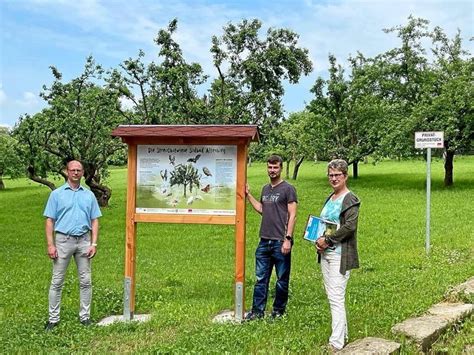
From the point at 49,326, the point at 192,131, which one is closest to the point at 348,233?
the point at 192,131

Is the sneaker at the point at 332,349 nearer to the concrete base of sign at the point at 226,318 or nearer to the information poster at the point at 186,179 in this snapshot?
the concrete base of sign at the point at 226,318

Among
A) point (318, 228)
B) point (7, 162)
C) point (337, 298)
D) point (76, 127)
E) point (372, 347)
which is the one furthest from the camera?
point (7, 162)

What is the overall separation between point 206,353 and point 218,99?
1854cm

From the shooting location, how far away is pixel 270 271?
6.44m

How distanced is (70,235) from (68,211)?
11.0 inches

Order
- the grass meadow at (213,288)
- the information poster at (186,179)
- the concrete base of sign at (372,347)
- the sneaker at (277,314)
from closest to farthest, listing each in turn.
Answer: the concrete base of sign at (372,347) → the grass meadow at (213,288) → the sneaker at (277,314) → the information poster at (186,179)

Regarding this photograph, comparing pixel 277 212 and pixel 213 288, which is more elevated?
pixel 277 212

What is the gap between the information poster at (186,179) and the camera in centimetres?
668

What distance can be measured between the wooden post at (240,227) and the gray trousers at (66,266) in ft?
5.88

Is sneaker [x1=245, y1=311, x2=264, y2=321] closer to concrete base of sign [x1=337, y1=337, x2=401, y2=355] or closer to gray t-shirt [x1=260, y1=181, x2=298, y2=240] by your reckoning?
gray t-shirt [x1=260, y1=181, x2=298, y2=240]

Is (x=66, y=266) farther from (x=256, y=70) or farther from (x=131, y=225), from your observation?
(x=256, y=70)

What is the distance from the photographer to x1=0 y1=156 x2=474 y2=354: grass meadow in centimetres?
556

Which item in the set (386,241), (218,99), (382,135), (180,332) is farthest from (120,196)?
(180,332)

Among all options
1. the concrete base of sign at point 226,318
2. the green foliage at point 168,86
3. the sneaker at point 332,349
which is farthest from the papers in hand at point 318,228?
the green foliage at point 168,86
